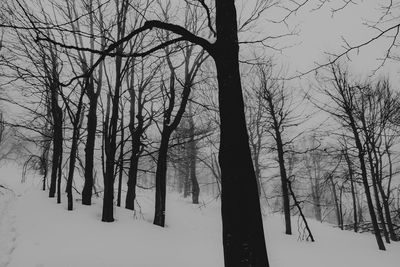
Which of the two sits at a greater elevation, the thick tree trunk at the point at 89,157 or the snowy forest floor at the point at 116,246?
the thick tree trunk at the point at 89,157

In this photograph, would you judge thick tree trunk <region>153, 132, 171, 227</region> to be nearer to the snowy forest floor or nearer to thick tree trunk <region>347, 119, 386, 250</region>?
the snowy forest floor

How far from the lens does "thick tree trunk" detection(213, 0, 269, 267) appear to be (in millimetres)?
2965

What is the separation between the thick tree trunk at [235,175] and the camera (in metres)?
2.96

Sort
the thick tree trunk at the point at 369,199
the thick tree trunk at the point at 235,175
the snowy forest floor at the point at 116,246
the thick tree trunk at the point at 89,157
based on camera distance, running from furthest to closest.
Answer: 1. the thick tree trunk at the point at 369,199
2. the thick tree trunk at the point at 89,157
3. the snowy forest floor at the point at 116,246
4. the thick tree trunk at the point at 235,175

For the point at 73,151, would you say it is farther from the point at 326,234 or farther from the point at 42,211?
the point at 326,234

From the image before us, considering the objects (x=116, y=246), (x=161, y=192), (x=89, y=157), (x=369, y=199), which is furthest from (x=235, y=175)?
(x=369, y=199)

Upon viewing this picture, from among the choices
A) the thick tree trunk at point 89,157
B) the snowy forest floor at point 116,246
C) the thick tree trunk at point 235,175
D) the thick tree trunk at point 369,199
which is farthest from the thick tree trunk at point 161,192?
the thick tree trunk at point 369,199

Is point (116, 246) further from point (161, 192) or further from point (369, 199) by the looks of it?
point (369, 199)

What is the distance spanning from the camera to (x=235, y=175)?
3.14 metres

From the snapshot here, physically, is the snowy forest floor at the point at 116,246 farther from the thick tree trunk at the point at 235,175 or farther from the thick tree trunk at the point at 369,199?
the thick tree trunk at the point at 235,175

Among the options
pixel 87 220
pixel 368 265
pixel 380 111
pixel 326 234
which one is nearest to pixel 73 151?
pixel 87 220

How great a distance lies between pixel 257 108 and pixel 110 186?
1295 centimetres

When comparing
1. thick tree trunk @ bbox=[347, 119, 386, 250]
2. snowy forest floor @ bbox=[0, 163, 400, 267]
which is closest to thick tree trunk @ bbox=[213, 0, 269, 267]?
snowy forest floor @ bbox=[0, 163, 400, 267]

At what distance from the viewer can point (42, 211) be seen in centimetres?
864
